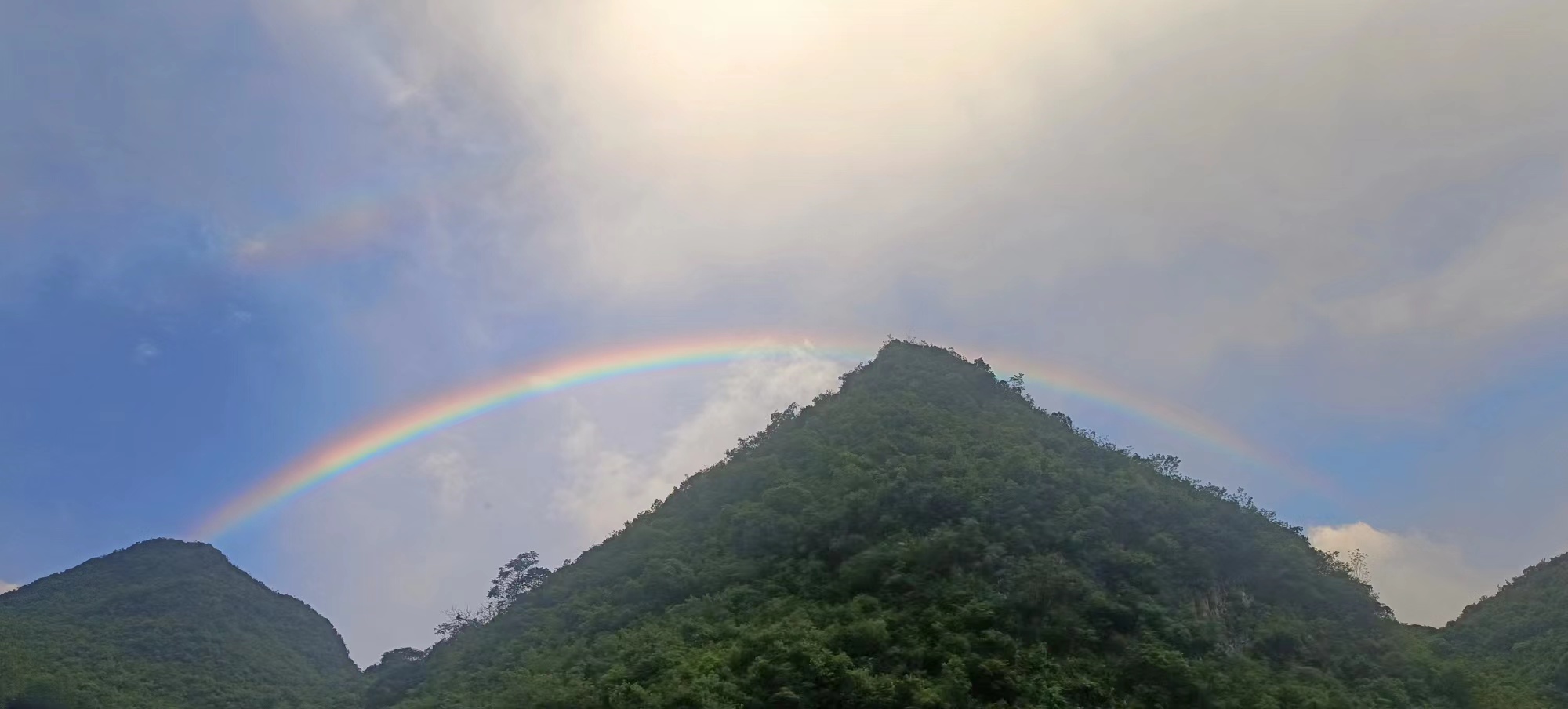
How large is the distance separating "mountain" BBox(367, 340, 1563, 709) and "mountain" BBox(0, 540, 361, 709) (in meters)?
16.5

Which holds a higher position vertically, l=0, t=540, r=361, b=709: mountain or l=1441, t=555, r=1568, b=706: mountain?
l=0, t=540, r=361, b=709: mountain

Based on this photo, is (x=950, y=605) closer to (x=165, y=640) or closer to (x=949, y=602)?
(x=949, y=602)

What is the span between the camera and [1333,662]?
2486cm

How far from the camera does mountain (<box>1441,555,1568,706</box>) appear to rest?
29320 mm

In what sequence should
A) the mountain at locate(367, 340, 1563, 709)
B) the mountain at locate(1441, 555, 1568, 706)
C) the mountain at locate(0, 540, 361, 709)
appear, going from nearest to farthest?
the mountain at locate(367, 340, 1563, 709), the mountain at locate(1441, 555, 1568, 706), the mountain at locate(0, 540, 361, 709)

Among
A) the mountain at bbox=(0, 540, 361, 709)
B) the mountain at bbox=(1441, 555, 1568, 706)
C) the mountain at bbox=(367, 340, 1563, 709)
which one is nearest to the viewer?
the mountain at bbox=(367, 340, 1563, 709)

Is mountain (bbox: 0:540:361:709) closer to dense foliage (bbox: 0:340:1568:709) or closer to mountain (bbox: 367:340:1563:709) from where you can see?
dense foliage (bbox: 0:340:1568:709)

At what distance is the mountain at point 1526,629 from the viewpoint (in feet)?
96.2

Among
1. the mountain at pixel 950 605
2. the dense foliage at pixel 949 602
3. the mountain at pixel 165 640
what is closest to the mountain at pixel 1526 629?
the dense foliage at pixel 949 602

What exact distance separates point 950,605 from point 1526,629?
2871 cm

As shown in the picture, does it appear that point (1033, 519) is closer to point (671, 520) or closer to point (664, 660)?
point (664, 660)

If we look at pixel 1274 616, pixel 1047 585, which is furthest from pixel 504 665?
pixel 1274 616

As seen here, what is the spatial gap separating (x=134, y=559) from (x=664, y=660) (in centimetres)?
7445

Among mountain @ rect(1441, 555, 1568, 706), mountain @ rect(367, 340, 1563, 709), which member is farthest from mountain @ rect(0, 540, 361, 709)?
mountain @ rect(1441, 555, 1568, 706)
